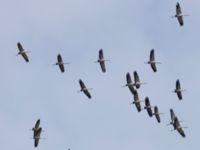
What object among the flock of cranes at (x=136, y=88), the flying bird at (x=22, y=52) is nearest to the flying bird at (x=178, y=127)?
the flock of cranes at (x=136, y=88)

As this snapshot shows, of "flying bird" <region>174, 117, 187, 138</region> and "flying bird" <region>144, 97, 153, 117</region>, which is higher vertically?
"flying bird" <region>144, 97, 153, 117</region>

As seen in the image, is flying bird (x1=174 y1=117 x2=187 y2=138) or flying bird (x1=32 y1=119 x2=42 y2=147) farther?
flying bird (x1=174 y1=117 x2=187 y2=138)

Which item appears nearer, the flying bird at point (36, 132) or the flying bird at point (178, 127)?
the flying bird at point (36, 132)

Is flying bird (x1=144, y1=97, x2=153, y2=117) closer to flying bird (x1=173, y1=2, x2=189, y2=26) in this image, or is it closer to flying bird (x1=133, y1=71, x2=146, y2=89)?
flying bird (x1=133, y1=71, x2=146, y2=89)

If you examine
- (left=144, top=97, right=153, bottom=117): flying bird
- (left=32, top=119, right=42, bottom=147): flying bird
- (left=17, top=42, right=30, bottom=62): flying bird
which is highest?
(left=17, top=42, right=30, bottom=62): flying bird

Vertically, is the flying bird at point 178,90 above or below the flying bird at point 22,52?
below

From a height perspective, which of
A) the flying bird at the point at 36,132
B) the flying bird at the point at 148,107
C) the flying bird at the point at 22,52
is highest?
the flying bird at the point at 22,52

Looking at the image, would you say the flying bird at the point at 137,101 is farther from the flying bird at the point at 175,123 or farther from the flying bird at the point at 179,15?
the flying bird at the point at 179,15

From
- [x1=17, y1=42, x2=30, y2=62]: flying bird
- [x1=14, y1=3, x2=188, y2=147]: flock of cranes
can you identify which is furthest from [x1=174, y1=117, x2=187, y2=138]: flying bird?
[x1=17, y1=42, x2=30, y2=62]: flying bird

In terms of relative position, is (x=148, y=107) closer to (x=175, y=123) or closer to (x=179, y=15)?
(x=175, y=123)

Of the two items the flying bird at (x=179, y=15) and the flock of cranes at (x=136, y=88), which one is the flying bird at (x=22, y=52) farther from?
the flying bird at (x=179, y=15)

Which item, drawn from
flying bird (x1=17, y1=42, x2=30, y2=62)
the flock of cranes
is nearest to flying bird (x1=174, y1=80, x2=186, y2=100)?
the flock of cranes

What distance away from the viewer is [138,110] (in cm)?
17950

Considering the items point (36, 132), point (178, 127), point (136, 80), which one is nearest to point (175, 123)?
point (178, 127)
